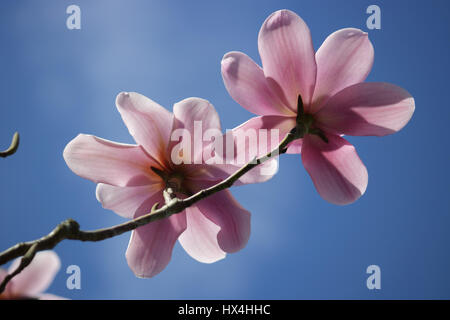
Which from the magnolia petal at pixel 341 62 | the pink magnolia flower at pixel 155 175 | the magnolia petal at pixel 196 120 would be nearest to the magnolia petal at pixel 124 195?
the pink magnolia flower at pixel 155 175

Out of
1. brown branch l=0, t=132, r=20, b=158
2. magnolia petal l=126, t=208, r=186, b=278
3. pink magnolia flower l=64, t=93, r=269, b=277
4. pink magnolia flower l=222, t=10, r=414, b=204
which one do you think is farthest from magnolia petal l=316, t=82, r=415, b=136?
brown branch l=0, t=132, r=20, b=158

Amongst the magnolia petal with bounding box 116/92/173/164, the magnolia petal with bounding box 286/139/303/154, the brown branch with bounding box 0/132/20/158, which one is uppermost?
the magnolia petal with bounding box 116/92/173/164

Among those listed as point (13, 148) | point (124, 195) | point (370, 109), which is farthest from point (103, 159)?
point (370, 109)

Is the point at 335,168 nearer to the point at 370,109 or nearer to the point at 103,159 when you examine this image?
the point at 370,109

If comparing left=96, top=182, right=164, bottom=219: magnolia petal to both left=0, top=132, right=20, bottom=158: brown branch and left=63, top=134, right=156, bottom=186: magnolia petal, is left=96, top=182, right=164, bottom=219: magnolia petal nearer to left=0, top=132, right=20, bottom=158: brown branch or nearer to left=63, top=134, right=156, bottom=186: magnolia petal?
left=63, top=134, right=156, bottom=186: magnolia petal

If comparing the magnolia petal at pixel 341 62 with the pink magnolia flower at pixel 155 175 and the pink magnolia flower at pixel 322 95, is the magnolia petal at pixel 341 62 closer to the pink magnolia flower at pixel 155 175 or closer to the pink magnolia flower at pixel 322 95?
the pink magnolia flower at pixel 322 95

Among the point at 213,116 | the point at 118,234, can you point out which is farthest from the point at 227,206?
the point at 118,234
